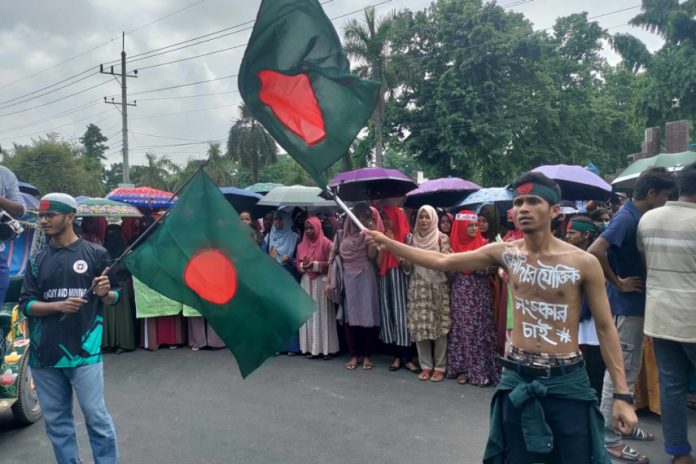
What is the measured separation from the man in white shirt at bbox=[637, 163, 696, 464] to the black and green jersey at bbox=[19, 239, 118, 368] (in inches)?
147

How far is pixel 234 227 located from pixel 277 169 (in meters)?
57.8

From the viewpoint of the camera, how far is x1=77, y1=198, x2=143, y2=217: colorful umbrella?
21.7 ft

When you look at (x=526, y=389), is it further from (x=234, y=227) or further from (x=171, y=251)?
(x=171, y=251)

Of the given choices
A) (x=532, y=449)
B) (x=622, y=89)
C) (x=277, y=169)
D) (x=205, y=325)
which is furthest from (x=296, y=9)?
(x=277, y=169)

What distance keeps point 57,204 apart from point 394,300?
3819 mm

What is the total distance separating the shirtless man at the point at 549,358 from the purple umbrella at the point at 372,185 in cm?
392

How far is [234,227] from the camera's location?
2.82 metres

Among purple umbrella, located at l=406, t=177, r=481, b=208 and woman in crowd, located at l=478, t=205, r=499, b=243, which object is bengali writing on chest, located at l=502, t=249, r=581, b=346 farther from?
purple umbrella, located at l=406, t=177, r=481, b=208

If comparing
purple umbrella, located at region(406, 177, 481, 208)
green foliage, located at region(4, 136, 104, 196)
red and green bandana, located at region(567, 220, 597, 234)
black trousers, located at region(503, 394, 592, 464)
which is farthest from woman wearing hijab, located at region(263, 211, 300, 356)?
green foliage, located at region(4, 136, 104, 196)

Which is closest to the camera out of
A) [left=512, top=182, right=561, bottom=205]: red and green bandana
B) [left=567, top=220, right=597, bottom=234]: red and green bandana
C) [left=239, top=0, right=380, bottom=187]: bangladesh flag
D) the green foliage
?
[left=512, top=182, right=561, bottom=205]: red and green bandana

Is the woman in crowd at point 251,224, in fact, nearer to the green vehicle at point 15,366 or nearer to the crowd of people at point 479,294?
the crowd of people at point 479,294

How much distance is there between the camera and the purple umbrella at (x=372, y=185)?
6500mm

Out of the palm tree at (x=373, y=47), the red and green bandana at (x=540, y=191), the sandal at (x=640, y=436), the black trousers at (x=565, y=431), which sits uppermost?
the palm tree at (x=373, y=47)

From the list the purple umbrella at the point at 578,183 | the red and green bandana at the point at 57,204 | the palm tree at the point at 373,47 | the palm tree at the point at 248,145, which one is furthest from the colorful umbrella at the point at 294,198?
the palm tree at the point at 248,145
